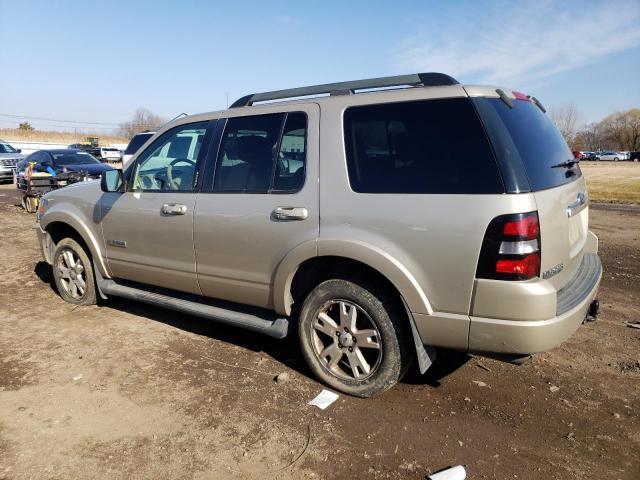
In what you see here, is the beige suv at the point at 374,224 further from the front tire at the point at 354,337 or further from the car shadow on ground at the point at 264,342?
the car shadow on ground at the point at 264,342

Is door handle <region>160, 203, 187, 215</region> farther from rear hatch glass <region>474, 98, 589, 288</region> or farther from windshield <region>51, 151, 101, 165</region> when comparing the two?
windshield <region>51, 151, 101, 165</region>

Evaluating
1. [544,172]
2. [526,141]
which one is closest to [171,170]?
[526,141]

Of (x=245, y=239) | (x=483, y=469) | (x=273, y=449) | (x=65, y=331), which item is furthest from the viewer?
(x=65, y=331)

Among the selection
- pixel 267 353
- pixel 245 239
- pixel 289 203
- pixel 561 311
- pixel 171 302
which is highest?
pixel 289 203

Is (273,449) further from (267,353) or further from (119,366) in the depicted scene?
(119,366)

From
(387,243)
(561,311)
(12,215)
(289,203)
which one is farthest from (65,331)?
(12,215)

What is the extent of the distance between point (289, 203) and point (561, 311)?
6.07 ft

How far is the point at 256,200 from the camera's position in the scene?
3568 mm

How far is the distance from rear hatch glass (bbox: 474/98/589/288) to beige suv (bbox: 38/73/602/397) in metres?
0.01

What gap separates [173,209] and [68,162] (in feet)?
41.7

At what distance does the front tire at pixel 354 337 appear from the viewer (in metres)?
3.14

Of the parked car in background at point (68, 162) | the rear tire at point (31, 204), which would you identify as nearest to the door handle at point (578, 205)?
the parked car in background at point (68, 162)

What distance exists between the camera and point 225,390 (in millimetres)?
3459

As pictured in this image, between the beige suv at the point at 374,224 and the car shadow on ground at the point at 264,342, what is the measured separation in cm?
45
